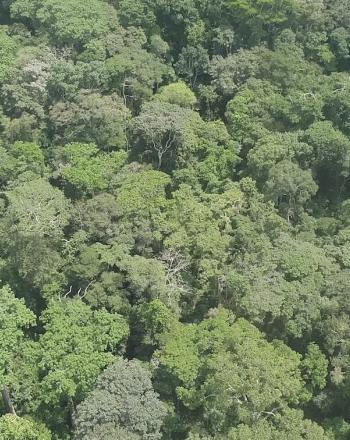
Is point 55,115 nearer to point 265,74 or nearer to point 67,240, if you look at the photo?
point 67,240

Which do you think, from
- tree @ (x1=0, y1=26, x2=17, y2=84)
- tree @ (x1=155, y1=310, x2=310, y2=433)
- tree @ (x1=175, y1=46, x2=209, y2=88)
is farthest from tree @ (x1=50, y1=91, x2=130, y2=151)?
tree @ (x1=155, y1=310, x2=310, y2=433)

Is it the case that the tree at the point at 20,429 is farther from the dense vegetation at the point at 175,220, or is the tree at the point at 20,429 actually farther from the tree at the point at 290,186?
the tree at the point at 290,186

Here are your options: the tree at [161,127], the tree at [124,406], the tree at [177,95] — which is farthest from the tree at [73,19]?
the tree at [124,406]

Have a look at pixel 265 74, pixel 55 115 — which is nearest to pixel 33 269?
pixel 55 115

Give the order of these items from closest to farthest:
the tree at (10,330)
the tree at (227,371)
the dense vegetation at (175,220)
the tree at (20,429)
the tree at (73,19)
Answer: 1. the tree at (227,371)
2. the dense vegetation at (175,220)
3. the tree at (20,429)
4. the tree at (10,330)
5. the tree at (73,19)

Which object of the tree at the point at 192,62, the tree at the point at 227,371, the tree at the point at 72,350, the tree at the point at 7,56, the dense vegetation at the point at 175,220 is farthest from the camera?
the tree at the point at 192,62

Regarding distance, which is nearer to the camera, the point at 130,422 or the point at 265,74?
the point at 130,422
